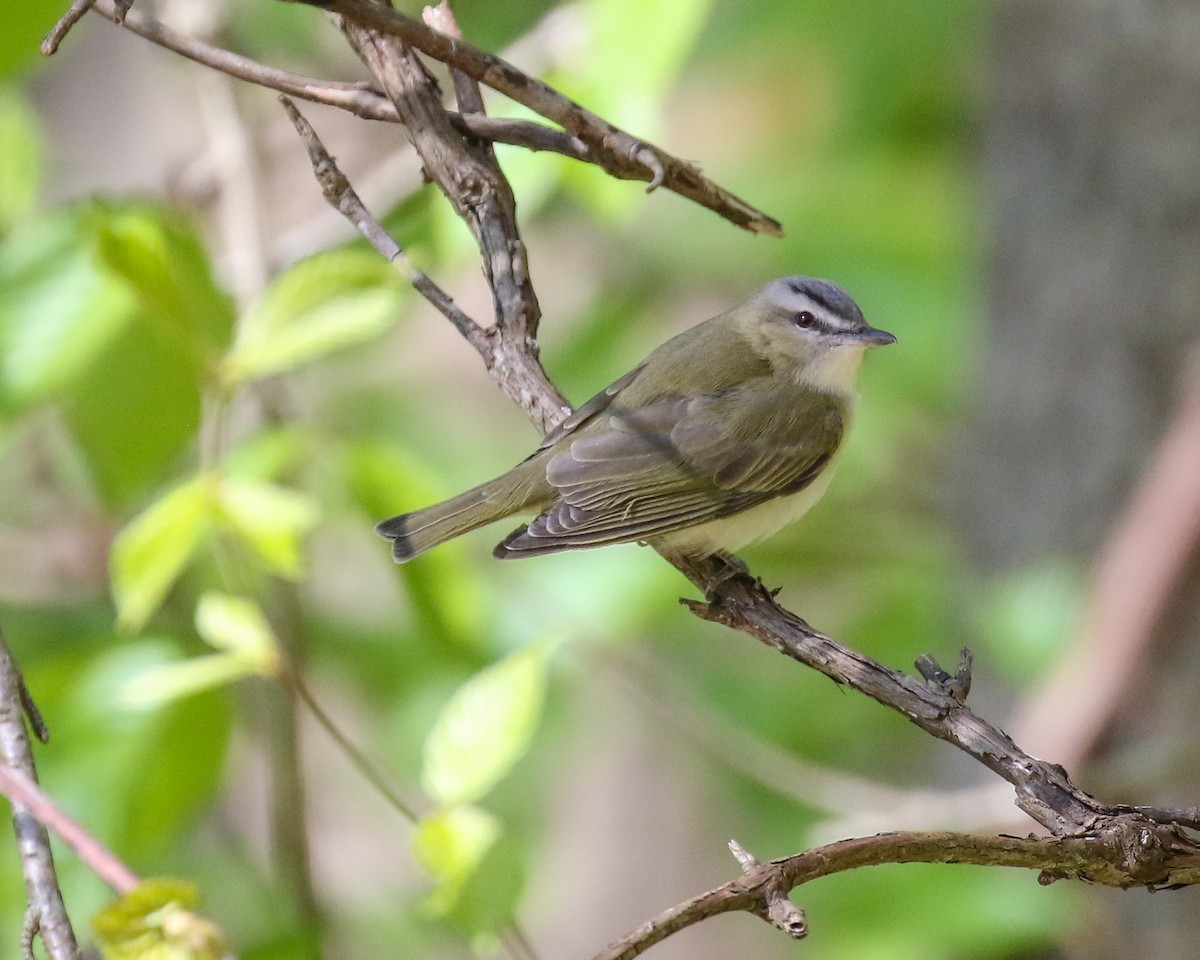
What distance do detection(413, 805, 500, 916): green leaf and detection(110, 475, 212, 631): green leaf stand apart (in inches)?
25.4

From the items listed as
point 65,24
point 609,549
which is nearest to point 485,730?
point 65,24

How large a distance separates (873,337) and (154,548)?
2005mm

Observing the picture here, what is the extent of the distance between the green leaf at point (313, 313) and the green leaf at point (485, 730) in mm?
689

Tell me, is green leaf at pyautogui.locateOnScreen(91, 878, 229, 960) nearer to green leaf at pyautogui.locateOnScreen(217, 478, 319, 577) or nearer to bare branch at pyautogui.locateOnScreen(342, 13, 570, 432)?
green leaf at pyautogui.locateOnScreen(217, 478, 319, 577)

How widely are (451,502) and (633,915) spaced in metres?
5.52

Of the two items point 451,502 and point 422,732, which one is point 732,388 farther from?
point 422,732

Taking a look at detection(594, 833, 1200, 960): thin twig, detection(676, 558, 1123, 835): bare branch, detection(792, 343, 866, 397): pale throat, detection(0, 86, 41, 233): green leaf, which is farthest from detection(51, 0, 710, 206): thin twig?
detection(792, 343, 866, 397): pale throat

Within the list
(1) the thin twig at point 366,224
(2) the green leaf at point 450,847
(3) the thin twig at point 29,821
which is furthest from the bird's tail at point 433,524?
(3) the thin twig at point 29,821

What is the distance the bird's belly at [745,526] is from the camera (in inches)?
129

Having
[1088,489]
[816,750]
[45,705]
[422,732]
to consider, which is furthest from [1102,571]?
[45,705]

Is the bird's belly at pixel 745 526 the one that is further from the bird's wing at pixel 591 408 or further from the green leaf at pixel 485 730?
the green leaf at pixel 485 730

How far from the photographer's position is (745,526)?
11.1 feet

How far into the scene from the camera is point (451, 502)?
3092 millimetres

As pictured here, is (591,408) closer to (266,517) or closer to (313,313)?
(313,313)
